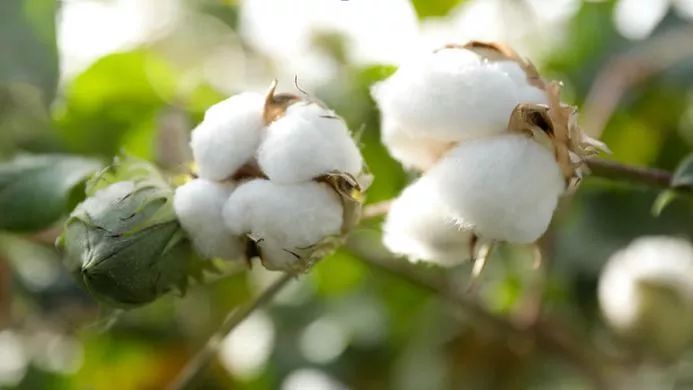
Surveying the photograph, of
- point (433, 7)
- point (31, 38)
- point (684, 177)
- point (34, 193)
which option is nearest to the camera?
point (684, 177)

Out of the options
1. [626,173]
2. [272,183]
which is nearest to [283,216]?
[272,183]

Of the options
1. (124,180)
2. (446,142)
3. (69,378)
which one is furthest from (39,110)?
(446,142)

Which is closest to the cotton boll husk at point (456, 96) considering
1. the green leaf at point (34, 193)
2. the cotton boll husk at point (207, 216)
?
the cotton boll husk at point (207, 216)

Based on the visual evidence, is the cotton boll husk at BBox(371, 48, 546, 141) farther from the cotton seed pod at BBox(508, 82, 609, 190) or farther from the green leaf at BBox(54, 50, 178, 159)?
the green leaf at BBox(54, 50, 178, 159)

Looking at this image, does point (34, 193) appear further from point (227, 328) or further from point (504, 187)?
point (504, 187)

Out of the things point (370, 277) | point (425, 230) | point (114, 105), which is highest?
point (425, 230)

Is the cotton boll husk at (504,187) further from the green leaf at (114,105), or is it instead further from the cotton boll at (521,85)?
the green leaf at (114,105)

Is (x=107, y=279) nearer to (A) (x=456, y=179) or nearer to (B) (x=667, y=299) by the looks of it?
(A) (x=456, y=179)
